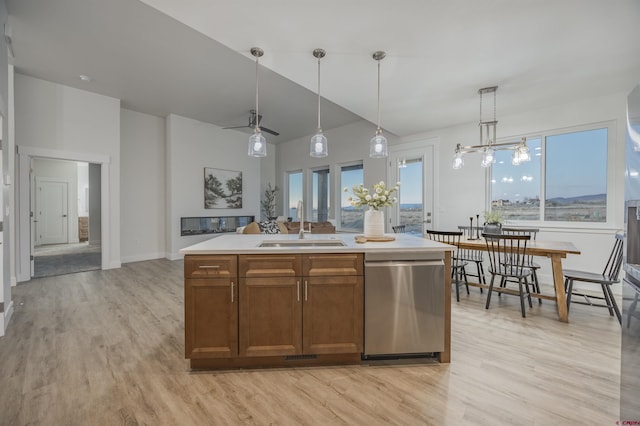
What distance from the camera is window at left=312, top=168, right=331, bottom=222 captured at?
7.61m

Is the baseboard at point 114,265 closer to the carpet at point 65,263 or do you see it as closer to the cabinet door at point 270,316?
the carpet at point 65,263

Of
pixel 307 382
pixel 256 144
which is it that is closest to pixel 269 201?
pixel 256 144

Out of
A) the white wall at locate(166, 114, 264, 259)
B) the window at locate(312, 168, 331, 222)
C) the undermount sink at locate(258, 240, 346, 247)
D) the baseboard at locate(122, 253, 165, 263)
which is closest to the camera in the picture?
the undermount sink at locate(258, 240, 346, 247)

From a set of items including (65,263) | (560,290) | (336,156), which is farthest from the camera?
(336,156)

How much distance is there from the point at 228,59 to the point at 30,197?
403 cm

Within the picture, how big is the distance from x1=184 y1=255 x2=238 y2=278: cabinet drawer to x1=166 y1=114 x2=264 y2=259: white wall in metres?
4.82

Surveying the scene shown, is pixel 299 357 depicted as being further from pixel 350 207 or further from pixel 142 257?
pixel 142 257

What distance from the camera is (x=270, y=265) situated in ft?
6.44

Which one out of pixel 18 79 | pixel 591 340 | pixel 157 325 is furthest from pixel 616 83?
pixel 18 79

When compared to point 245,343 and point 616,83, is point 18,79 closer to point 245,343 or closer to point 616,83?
point 245,343

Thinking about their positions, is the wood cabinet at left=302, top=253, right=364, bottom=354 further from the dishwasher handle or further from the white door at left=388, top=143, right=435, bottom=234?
the white door at left=388, top=143, right=435, bottom=234

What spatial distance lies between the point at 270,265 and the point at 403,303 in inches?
41.0

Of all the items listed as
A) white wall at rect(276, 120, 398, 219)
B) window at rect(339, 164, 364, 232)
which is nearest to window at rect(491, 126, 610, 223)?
white wall at rect(276, 120, 398, 219)

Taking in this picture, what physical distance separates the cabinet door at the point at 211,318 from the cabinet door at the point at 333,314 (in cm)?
52
